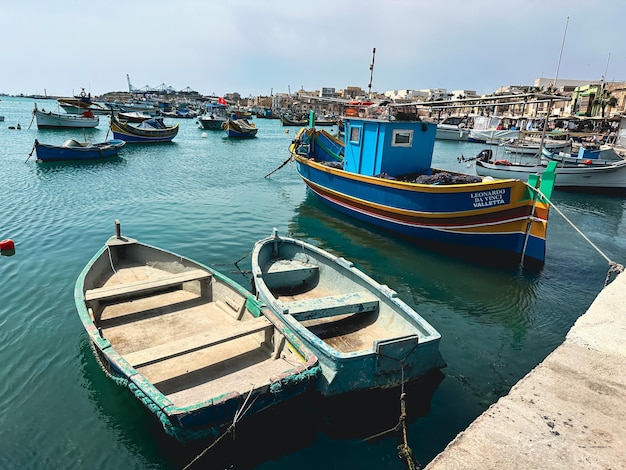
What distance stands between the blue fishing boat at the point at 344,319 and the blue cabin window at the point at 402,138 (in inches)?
263

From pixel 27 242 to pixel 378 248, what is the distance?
449 inches

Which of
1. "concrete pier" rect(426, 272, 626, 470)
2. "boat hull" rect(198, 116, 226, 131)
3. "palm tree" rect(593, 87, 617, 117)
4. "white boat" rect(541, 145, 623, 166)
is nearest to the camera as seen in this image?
"concrete pier" rect(426, 272, 626, 470)

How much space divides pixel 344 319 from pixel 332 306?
0.68 m

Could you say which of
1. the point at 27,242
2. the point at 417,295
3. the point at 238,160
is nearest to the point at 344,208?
the point at 417,295

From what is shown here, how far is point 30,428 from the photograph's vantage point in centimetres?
551

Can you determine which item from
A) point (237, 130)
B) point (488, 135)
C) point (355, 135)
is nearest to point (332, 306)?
point (355, 135)

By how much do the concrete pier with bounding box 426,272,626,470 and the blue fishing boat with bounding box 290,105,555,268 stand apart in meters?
6.82

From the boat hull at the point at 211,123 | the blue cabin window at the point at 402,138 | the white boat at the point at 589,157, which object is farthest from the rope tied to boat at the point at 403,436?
the boat hull at the point at 211,123

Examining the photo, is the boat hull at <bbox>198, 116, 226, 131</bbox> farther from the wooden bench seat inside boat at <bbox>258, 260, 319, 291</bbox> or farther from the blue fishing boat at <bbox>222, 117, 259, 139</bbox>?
the wooden bench seat inside boat at <bbox>258, 260, 319, 291</bbox>

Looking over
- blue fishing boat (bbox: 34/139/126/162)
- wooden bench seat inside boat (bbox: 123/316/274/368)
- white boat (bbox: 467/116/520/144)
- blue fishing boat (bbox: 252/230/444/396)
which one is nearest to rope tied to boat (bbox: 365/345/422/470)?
blue fishing boat (bbox: 252/230/444/396)

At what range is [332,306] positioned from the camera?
271 inches

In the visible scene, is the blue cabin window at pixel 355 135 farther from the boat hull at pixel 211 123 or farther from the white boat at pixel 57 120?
the boat hull at pixel 211 123

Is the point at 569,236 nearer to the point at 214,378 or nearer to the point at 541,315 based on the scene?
the point at 541,315

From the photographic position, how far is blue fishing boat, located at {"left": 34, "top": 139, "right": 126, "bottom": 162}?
2530 centimetres
